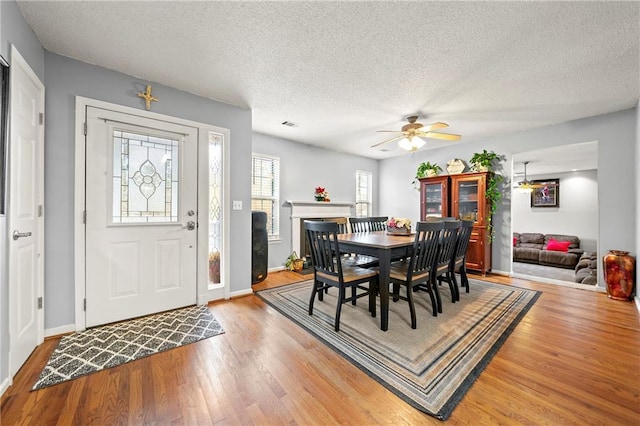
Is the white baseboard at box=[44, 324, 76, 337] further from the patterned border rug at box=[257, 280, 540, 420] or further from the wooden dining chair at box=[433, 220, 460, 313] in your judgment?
the wooden dining chair at box=[433, 220, 460, 313]

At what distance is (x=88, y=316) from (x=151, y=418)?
1533 millimetres

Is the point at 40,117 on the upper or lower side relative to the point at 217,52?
lower

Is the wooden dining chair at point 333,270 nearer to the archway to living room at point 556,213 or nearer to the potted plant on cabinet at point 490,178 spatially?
the potted plant on cabinet at point 490,178

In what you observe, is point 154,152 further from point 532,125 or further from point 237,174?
point 532,125

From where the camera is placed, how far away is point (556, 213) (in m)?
6.75

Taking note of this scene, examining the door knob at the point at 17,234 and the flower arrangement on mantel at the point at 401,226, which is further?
the flower arrangement on mantel at the point at 401,226

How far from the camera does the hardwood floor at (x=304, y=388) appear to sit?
1348 mm

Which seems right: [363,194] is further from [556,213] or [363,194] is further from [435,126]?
[556,213]

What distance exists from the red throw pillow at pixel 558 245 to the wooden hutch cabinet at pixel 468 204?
9.31 feet

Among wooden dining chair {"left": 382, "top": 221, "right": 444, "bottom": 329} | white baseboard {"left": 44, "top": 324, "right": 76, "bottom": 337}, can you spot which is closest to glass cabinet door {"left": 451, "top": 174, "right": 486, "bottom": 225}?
wooden dining chair {"left": 382, "top": 221, "right": 444, "bottom": 329}

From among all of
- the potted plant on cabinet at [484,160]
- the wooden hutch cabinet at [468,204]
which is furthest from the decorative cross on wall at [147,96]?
the potted plant on cabinet at [484,160]

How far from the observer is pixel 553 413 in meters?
1.37

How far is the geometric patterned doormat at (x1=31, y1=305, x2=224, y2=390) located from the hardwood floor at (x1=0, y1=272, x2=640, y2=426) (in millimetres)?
79

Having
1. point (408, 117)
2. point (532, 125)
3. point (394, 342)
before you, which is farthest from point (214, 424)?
point (532, 125)
